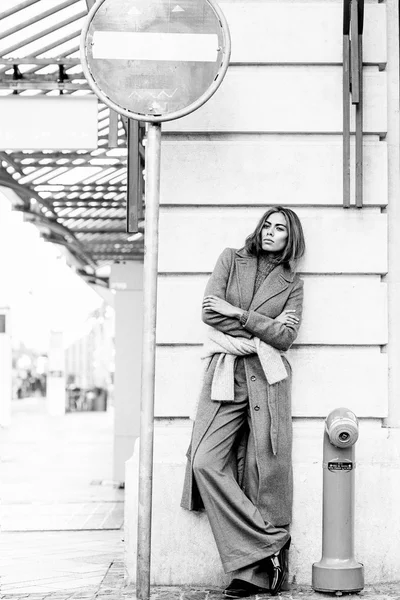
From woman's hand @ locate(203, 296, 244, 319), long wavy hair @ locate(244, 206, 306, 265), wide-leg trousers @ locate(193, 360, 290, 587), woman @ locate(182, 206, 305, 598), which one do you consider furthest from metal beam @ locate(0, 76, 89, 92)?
wide-leg trousers @ locate(193, 360, 290, 587)

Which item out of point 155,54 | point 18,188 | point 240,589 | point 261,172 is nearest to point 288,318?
point 261,172

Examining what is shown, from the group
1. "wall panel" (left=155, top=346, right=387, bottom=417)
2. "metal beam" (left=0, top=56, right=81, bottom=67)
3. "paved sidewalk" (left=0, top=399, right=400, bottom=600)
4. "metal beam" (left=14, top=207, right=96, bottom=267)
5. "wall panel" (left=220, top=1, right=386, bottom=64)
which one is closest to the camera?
"paved sidewalk" (left=0, top=399, right=400, bottom=600)

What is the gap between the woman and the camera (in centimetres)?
568

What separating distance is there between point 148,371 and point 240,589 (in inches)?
51.5

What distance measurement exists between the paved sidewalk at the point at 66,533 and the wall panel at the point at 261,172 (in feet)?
7.03

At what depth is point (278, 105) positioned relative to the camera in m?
6.27

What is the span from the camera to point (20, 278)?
15797mm

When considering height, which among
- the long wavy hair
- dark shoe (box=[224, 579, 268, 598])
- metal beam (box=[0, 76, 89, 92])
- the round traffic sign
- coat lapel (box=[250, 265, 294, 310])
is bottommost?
dark shoe (box=[224, 579, 268, 598])

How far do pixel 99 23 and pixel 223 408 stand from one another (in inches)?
80.7

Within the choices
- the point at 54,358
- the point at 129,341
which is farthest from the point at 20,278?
the point at 54,358

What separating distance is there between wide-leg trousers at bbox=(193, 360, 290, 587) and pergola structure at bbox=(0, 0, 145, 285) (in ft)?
4.81

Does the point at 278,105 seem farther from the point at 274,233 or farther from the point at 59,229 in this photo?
the point at 59,229

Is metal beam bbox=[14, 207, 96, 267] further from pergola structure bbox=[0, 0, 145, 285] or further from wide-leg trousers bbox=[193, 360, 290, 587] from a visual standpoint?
wide-leg trousers bbox=[193, 360, 290, 587]

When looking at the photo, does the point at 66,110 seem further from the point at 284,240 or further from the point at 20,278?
the point at 20,278
